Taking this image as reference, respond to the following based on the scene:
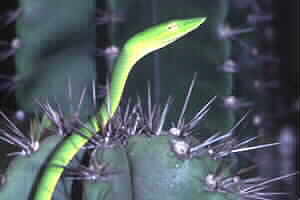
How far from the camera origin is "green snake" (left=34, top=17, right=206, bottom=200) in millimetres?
966

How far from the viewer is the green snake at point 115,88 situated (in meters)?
0.97

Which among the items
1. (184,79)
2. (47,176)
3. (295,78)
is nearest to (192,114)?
(184,79)

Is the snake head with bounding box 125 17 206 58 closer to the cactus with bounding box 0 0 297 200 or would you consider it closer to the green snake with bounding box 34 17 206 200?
the green snake with bounding box 34 17 206 200

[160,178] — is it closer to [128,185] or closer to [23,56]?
[128,185]

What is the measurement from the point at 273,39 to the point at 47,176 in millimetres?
2663

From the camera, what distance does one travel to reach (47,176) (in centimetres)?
96

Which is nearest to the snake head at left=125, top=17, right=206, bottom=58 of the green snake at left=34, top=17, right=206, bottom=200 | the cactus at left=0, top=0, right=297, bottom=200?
the green snake at left=34, top=17, right=206, bottom=200

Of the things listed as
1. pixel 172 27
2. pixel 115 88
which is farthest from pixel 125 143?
pixel 172 27

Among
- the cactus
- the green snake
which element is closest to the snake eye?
the green snake

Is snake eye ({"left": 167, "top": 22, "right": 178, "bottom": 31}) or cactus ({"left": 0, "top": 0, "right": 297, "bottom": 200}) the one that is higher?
snake eye ({"left": 167, "top": 22, "right": 178, "bottom": 31})

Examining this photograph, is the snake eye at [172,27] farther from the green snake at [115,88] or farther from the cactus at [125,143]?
the cactus at [125,143]

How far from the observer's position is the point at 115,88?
41.9 inches

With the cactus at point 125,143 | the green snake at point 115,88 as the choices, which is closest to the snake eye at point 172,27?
the green snake at point 115,88

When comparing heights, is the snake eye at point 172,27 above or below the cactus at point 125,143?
above
